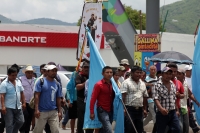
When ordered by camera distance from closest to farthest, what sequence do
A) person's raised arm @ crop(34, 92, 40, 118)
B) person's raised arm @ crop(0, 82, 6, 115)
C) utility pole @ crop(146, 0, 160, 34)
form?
person's raised arm @ crop(34, 92, 40, 118) < person's raised arm @ crop(0, 82, 6, 115) < utility pole @ crop(146, 0, 160, 34)

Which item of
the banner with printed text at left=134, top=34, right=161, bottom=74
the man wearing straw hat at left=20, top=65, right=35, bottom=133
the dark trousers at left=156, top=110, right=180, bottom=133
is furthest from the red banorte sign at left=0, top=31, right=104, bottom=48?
the dark trousers at left=156, top=110, right=180, bottom=133

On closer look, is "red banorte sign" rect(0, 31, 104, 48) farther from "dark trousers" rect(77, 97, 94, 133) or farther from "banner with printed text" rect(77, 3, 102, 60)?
"dark trousers" rect(77, 97, 94, 133)

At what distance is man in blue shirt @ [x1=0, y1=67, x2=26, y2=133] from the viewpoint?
12.7 meters

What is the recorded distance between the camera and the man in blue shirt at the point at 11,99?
12734 millimetres

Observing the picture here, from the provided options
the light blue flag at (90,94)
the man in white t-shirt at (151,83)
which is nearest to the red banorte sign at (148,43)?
the man in white t-shirt at (151,83)

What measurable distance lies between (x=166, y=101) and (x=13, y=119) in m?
3.31

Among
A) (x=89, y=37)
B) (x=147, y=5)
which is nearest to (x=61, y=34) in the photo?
(x=147, y=5)

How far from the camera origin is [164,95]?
11.8 meters

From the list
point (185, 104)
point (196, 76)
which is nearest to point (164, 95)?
point (185, 104)

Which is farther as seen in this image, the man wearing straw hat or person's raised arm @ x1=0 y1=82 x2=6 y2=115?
the man wearing straw hat

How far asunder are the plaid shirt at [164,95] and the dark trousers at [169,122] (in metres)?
0.16

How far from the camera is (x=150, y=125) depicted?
54.9 ft

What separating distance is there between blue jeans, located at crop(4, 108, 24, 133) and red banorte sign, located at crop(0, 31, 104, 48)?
2869cm

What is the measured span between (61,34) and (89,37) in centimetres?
2857
